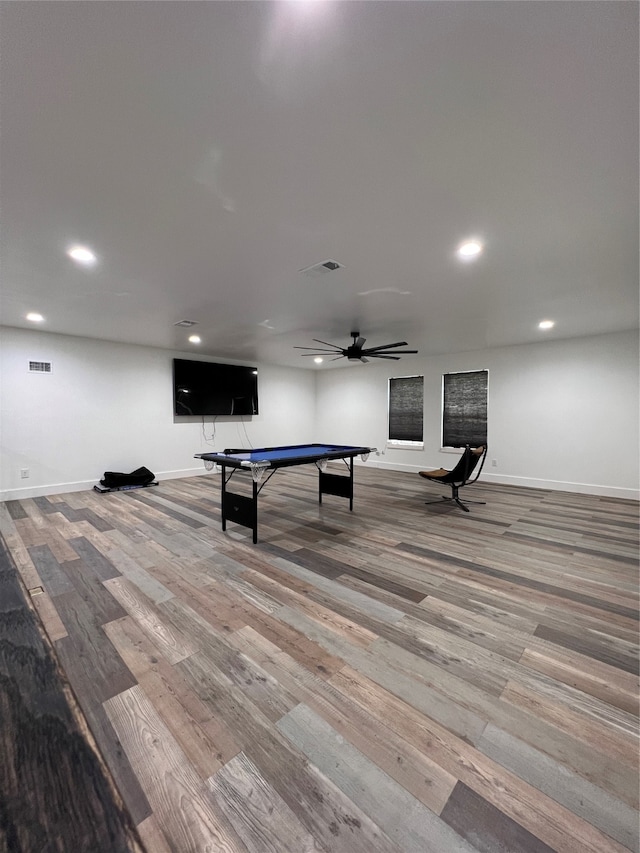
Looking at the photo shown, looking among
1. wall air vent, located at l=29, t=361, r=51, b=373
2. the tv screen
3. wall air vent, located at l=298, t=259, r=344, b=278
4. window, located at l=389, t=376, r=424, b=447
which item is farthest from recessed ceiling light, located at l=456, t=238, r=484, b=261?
wall air vent, located at l=29, t=361, r=51, b=373

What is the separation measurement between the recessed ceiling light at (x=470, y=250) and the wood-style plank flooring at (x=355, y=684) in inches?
105

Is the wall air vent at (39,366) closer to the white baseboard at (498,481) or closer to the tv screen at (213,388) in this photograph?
the white baseboard at (498,481)

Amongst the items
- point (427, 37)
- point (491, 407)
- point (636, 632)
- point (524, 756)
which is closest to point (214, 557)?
point (524, 756)

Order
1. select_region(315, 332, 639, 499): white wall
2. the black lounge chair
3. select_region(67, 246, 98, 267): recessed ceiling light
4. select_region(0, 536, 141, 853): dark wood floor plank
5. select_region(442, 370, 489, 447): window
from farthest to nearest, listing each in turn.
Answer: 1. select_region(442, 370, 489, 447): window
2. select_region(315, 332, 639, 499): white wall
3. the black lounge chair
4. select_region(67, 246, 98, 267): recessed ceiling light
5. select_region(0, 536, 141, 853): dark wood floor plank

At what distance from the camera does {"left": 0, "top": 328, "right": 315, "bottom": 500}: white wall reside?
5.33 m

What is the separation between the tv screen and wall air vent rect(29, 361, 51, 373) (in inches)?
80.1

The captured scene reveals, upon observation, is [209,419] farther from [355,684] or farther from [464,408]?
[355,684]

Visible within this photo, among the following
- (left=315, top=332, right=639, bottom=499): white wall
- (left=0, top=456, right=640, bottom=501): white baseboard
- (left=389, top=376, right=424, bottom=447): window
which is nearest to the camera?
(left=0, top=456, right=640, bottom=501): white baseboard

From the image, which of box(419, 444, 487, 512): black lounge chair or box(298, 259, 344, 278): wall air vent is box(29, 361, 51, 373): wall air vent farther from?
box(419, 444, 487, 512): black lounge chair

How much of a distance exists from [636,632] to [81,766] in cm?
294

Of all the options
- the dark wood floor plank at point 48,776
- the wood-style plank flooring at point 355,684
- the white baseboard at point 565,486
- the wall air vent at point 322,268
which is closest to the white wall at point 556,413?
the white baseboard at point 565,486

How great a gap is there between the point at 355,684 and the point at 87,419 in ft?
20.2

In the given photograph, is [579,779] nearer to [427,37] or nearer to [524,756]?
[524,756]

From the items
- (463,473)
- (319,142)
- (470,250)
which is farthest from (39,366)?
(463,473)
